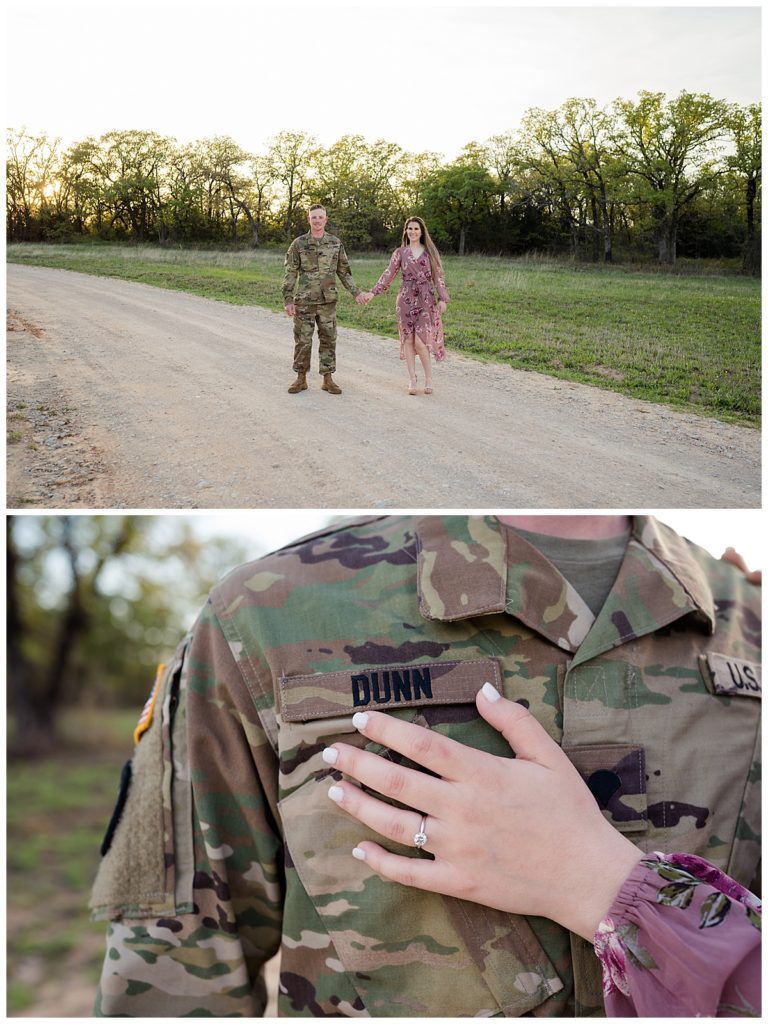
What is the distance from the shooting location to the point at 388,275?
23.3 ft

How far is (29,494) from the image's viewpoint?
198 inches

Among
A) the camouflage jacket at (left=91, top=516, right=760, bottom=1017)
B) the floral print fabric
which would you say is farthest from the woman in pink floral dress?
the camouflage jacket at (left=91, top=516, right=760, bottom=1017)

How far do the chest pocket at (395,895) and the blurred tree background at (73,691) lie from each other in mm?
5982

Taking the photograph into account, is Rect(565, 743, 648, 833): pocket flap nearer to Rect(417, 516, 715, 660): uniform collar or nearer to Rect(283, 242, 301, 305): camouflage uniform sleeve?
Rect(417, 516, 715, 660): uniform collar

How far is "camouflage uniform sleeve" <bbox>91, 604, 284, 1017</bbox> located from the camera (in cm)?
167

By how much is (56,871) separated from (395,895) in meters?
8.60

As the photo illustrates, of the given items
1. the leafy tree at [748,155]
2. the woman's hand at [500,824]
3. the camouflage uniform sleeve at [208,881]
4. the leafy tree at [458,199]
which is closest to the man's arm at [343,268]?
the leafy tree at [458,199]

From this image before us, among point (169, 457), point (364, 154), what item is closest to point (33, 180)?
point (364, 154)

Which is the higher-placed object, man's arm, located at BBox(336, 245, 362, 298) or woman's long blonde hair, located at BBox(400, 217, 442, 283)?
woman's long blonde hair, located at BBox(400, 217, 442, 283)

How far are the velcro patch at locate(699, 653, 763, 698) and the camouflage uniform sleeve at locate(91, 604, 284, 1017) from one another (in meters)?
1.04

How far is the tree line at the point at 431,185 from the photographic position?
8.03 metres

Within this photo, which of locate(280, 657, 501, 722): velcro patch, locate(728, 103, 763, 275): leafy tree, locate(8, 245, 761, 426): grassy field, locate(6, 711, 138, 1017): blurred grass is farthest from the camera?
locate(728, 103, 763, 275): leafy tree

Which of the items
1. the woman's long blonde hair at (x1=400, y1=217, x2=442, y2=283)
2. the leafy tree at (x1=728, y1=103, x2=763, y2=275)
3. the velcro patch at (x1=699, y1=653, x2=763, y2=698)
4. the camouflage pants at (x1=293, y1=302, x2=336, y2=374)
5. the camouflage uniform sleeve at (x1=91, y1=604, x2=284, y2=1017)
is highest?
the leafy tree at (x1=728, y1=103, x2=763, y2=275)

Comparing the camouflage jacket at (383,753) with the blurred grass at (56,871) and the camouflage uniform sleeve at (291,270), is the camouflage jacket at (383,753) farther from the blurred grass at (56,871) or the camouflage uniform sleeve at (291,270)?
the camouflage uniform sleeve at (291,270)
